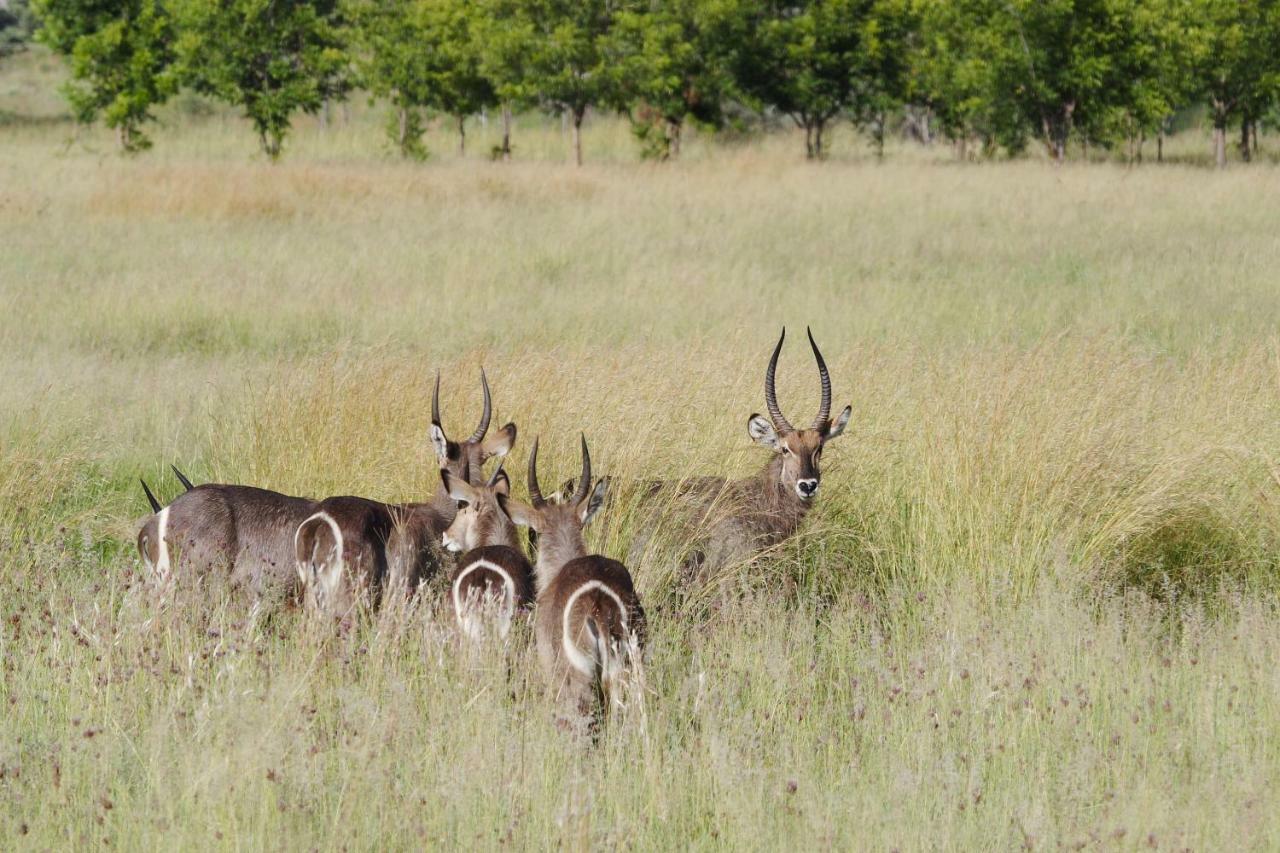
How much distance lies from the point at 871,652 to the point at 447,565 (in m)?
1.82

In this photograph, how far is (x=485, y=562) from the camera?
5.26 meters

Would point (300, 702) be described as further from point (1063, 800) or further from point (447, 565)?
point (1063, 800)

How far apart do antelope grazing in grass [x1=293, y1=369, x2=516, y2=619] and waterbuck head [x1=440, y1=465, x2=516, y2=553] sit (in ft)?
0.34

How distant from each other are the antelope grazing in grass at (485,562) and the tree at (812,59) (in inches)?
1272

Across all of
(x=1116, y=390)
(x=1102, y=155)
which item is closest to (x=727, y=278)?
(x=1116, y=390)

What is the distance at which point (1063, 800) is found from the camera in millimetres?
3973

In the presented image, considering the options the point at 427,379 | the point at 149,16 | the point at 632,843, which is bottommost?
the point at 632,843

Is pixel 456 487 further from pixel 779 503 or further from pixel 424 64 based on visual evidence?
pixel 424 64

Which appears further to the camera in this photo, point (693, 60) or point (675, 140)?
point (693, 60)

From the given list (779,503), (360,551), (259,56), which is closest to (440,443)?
(360,551)

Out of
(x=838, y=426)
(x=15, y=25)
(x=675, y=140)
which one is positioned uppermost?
(x=15, y=25)

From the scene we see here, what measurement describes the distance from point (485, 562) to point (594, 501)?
1.62 feet

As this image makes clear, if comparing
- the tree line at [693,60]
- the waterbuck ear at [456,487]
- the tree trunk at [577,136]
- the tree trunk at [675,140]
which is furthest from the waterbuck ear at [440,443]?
the tree trunk at [675,140]

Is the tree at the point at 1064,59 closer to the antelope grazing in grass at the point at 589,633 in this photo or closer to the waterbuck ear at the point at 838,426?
the waterbuck ear at the point at 838,426
